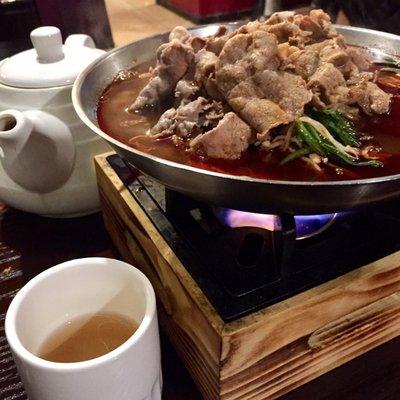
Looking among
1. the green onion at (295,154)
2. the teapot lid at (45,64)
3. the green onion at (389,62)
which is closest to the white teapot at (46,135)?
the teapot lid at (45,64)

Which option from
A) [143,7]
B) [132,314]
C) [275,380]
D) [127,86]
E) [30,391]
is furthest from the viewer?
[143,7]

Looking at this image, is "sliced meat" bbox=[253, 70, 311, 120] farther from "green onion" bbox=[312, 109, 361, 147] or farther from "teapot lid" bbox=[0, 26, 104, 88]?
"teapot lid" bbox=[0, 26, 104, 88]

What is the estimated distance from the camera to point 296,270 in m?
1.25

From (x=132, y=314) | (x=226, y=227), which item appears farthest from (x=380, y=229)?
(x=132, y=314)

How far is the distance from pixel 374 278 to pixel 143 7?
683 cm

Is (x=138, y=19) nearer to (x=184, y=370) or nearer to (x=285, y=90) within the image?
(x=285, y=90)

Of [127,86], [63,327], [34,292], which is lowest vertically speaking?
[63,327]

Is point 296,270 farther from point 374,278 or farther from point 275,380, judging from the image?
point 275,380

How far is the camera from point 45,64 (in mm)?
1739

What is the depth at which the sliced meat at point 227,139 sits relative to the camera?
124cm

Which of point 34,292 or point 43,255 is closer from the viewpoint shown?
point 34,292

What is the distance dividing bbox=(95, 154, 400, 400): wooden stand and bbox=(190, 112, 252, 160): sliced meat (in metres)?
0.30

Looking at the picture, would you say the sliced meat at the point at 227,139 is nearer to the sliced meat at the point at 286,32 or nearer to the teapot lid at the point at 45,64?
the sliced meat at the point at 286,32

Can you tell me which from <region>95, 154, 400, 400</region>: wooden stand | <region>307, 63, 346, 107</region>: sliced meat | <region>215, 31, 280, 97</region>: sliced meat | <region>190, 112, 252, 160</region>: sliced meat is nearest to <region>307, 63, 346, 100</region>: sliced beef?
<region>307, 63, 346, 107</region>: sliced meat
